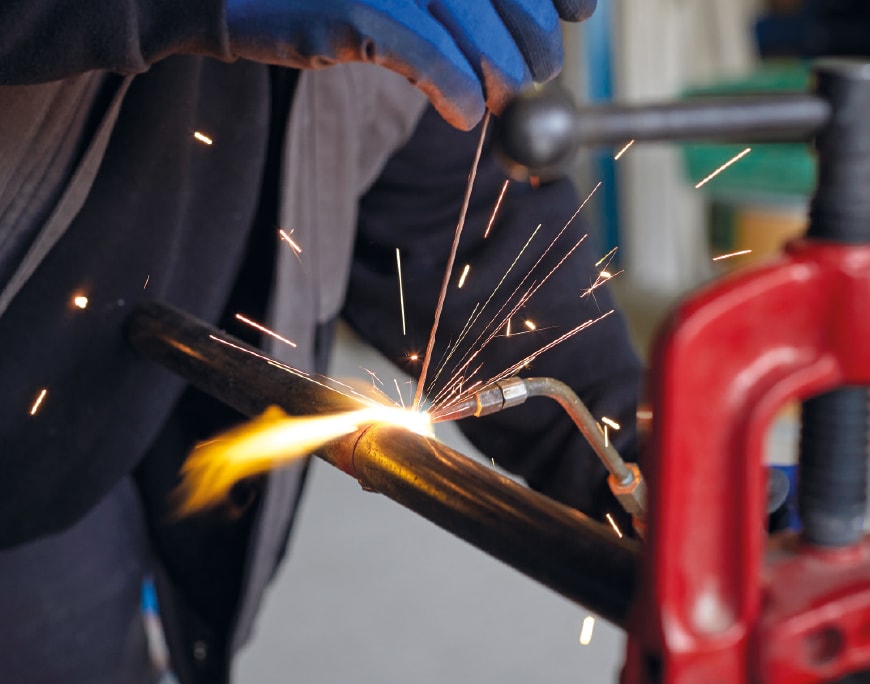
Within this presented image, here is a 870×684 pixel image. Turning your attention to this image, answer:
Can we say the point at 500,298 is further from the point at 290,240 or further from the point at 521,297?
the point at 290,240

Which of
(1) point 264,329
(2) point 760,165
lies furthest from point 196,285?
(2) point 760,165

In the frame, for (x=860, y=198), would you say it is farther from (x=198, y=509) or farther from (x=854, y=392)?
(x=198, y=509)

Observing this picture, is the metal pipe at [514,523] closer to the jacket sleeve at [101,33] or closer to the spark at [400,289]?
the jacket sleeve at [101,33]

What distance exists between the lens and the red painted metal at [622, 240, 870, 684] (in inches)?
16.5

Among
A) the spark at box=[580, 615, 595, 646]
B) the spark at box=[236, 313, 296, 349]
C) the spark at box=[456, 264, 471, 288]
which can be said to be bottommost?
the spark at box=[580, 615, 595, 646]

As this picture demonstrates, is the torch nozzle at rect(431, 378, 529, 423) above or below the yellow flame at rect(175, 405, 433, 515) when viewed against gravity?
above

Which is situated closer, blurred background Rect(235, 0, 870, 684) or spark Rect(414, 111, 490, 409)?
spark Rect(414, 111, 490, 409)

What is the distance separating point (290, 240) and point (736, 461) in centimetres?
68

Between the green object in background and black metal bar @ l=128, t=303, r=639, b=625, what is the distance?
263 centimetres

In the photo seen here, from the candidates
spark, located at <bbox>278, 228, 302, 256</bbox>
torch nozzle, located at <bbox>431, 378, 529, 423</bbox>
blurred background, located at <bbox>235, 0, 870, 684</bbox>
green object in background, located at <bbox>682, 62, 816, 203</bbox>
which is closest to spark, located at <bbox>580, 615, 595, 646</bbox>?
blurred background, located at <bbox>235, 0, 870, 684</bbox>

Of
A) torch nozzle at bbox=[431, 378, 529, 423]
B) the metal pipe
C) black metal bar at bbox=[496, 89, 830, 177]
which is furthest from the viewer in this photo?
torch nozzle at bbox=[431, 378, 529, 423]

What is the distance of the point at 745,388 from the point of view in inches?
17.0

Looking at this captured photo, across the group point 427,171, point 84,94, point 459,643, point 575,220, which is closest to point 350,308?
point 427,171

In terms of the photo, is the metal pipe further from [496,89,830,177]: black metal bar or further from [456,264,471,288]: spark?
[456,264,471,288]: spark
